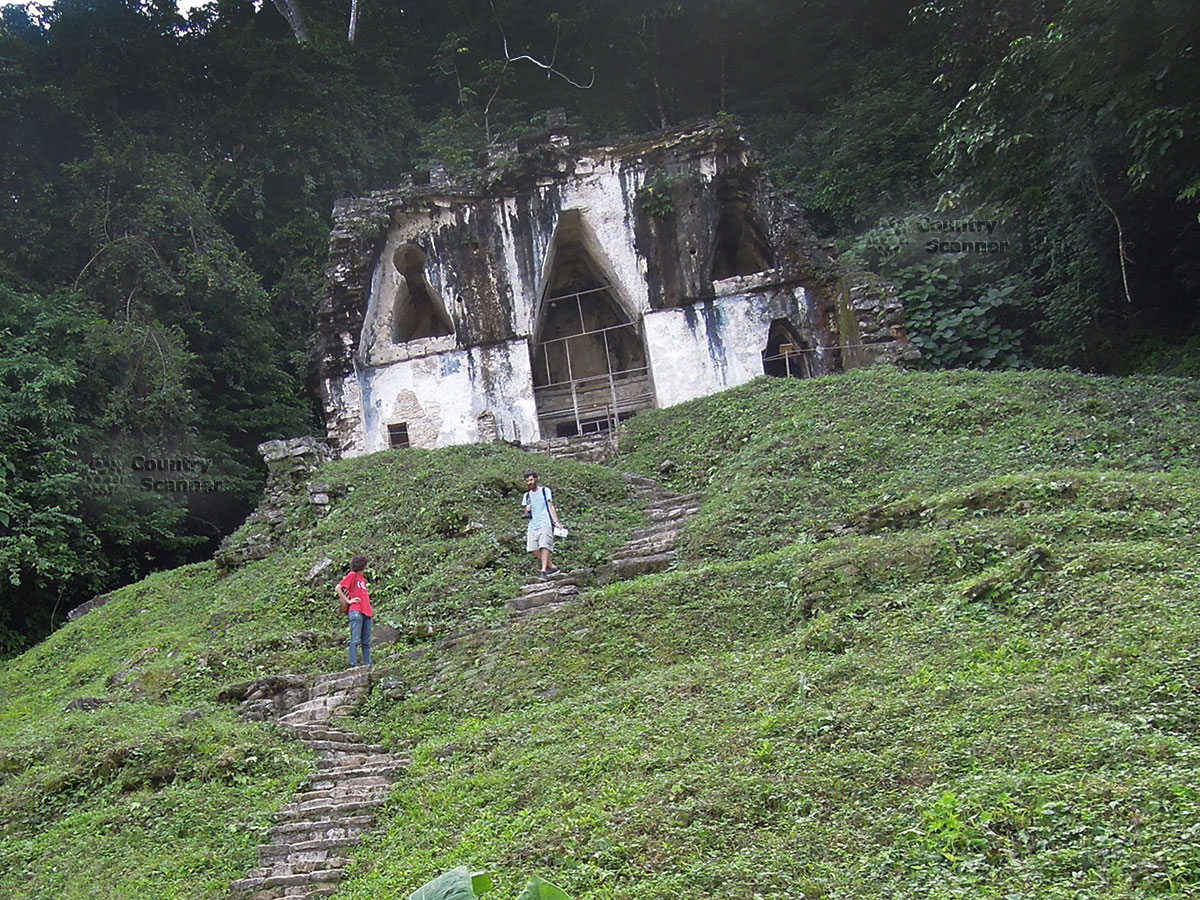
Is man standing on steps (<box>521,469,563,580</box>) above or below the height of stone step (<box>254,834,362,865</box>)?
above

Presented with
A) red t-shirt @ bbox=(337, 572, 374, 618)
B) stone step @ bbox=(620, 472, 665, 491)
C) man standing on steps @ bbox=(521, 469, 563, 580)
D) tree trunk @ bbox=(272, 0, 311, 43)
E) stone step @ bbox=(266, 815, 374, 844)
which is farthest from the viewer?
tree trunk @ bbox=(272, 0, 311, 43)

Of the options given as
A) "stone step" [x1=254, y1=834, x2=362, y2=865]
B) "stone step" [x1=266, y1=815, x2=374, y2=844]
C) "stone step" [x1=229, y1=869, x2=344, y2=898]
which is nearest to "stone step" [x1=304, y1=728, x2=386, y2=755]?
"stone step" [x1=266, y1=815, x2=374, y2=844]

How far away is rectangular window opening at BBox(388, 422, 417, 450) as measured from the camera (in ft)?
63.9

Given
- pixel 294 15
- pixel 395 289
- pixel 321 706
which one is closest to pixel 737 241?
pixel 395 289

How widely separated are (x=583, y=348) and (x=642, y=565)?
1209 centimetres

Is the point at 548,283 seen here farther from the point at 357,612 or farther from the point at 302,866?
the point at 302,866

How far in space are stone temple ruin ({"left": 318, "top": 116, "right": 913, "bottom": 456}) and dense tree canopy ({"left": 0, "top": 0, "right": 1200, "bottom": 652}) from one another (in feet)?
6.88

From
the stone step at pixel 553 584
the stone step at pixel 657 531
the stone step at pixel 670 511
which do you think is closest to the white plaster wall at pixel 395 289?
the stone step at pixel 670 511

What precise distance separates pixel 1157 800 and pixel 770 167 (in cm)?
2158

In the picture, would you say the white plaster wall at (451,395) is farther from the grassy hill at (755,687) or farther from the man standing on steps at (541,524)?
the man standing on steps at (541,524)

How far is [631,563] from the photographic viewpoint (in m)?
10.9

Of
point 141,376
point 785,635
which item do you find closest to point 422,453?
point 141,376

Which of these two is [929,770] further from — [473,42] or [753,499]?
[473,42]

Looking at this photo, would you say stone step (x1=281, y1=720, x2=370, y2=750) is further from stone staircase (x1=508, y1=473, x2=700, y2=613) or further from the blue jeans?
stone staircase (x1=508, y1=473, x2=700, y2=613)
